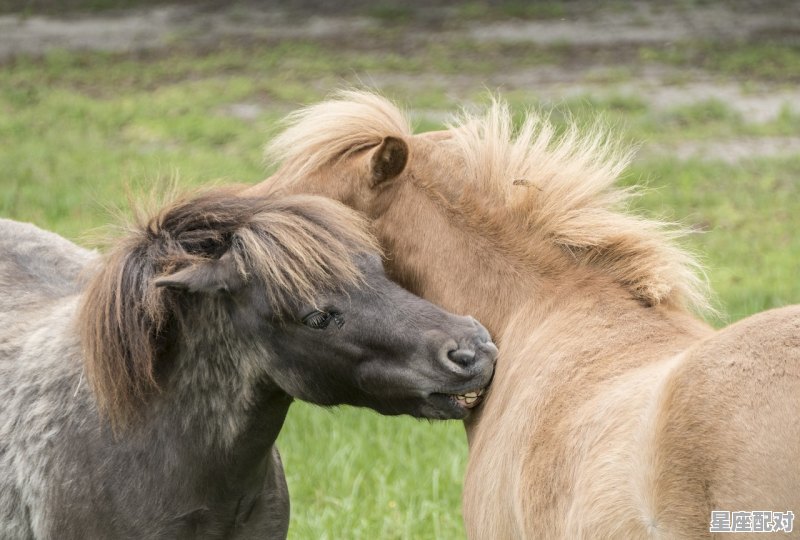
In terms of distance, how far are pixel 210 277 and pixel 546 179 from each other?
109cm

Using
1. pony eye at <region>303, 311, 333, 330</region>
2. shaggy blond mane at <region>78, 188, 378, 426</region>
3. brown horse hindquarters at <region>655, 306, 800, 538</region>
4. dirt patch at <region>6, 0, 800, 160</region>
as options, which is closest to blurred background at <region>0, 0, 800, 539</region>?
dirt patch at <region>6, 0, 800, 160</region>

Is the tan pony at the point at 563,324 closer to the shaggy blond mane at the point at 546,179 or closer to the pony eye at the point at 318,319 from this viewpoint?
the shaggy blond mane at the point at 546,179

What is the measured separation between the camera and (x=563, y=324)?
3.32 meters

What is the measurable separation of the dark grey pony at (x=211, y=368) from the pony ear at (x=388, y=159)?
0.17m

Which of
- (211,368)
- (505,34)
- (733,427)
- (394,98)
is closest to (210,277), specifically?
(211,368)

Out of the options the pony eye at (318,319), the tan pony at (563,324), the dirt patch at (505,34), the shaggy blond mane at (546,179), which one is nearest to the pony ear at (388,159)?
the tan pony at (563,324)

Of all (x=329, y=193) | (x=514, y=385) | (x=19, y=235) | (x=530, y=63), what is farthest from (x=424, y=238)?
(x=530, y=63)

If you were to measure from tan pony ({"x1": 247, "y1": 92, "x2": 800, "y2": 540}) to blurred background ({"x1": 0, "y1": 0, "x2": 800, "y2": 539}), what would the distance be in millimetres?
1752

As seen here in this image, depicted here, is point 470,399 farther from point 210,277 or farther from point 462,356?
point 210,277

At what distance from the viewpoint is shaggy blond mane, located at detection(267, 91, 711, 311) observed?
3441mm

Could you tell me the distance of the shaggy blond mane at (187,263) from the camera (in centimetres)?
336

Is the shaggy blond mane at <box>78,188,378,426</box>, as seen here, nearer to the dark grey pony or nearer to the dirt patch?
the dark grey pony

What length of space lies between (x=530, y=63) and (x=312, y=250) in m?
9.96

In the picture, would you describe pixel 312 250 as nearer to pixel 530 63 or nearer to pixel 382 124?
pixel 382 124
